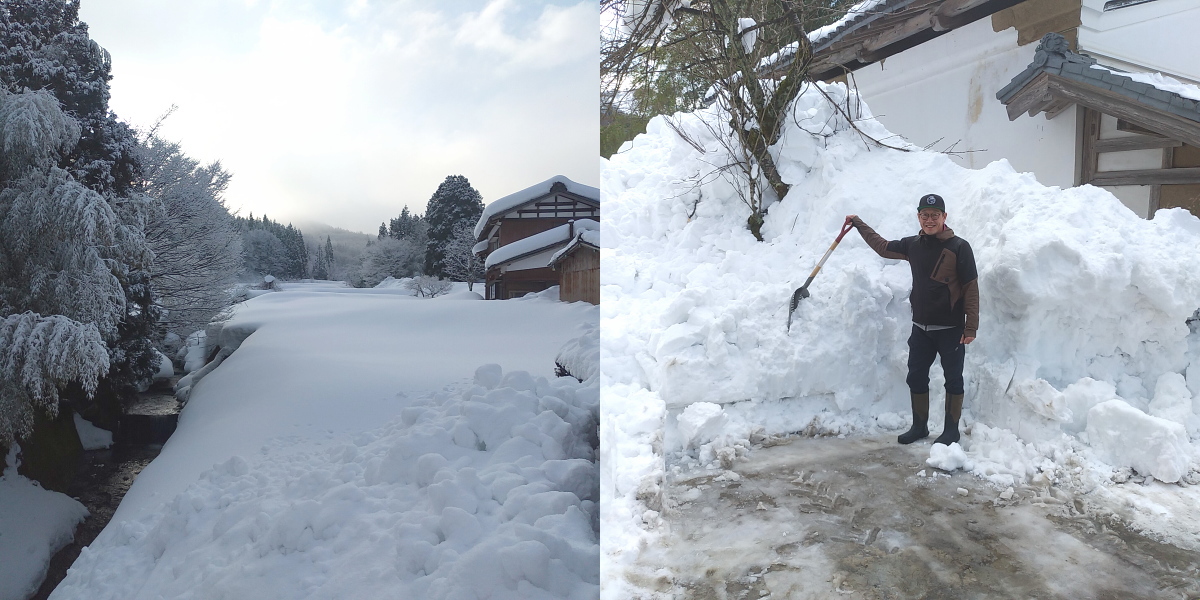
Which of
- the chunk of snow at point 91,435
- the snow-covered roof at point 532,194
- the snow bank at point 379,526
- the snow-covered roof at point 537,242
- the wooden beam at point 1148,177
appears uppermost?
the wooden beam at point 1148,177

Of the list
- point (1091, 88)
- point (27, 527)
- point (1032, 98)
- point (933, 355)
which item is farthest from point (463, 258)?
point (1032, 98)

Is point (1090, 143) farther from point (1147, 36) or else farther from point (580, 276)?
point (580, 276)

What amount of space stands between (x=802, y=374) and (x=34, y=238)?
2254 millimetres

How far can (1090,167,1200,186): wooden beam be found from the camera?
2.67m

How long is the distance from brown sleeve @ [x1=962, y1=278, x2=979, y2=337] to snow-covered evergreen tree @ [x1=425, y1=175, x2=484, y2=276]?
157cm

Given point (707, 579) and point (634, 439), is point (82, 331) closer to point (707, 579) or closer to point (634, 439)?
point (707, 579)

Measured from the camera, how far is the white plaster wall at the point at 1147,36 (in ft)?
9.05

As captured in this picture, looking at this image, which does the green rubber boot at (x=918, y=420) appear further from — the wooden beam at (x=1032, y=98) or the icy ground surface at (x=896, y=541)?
the wooden beam at (x=1032, y=98)

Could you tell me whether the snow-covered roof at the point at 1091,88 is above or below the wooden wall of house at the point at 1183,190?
above

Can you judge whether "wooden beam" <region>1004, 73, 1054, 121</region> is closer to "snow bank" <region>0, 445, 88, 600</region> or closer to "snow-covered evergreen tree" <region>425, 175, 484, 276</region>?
"snow-covered evergreen tree" <region>425, 175, 484, 276</region>

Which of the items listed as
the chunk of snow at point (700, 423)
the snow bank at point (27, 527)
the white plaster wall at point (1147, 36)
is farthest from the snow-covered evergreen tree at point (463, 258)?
the white plaster wall at point (1147, 36)

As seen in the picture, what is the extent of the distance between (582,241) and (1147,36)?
3423 millimetres

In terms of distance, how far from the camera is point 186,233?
1033mm

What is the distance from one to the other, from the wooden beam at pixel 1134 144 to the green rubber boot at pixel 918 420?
1799mm
